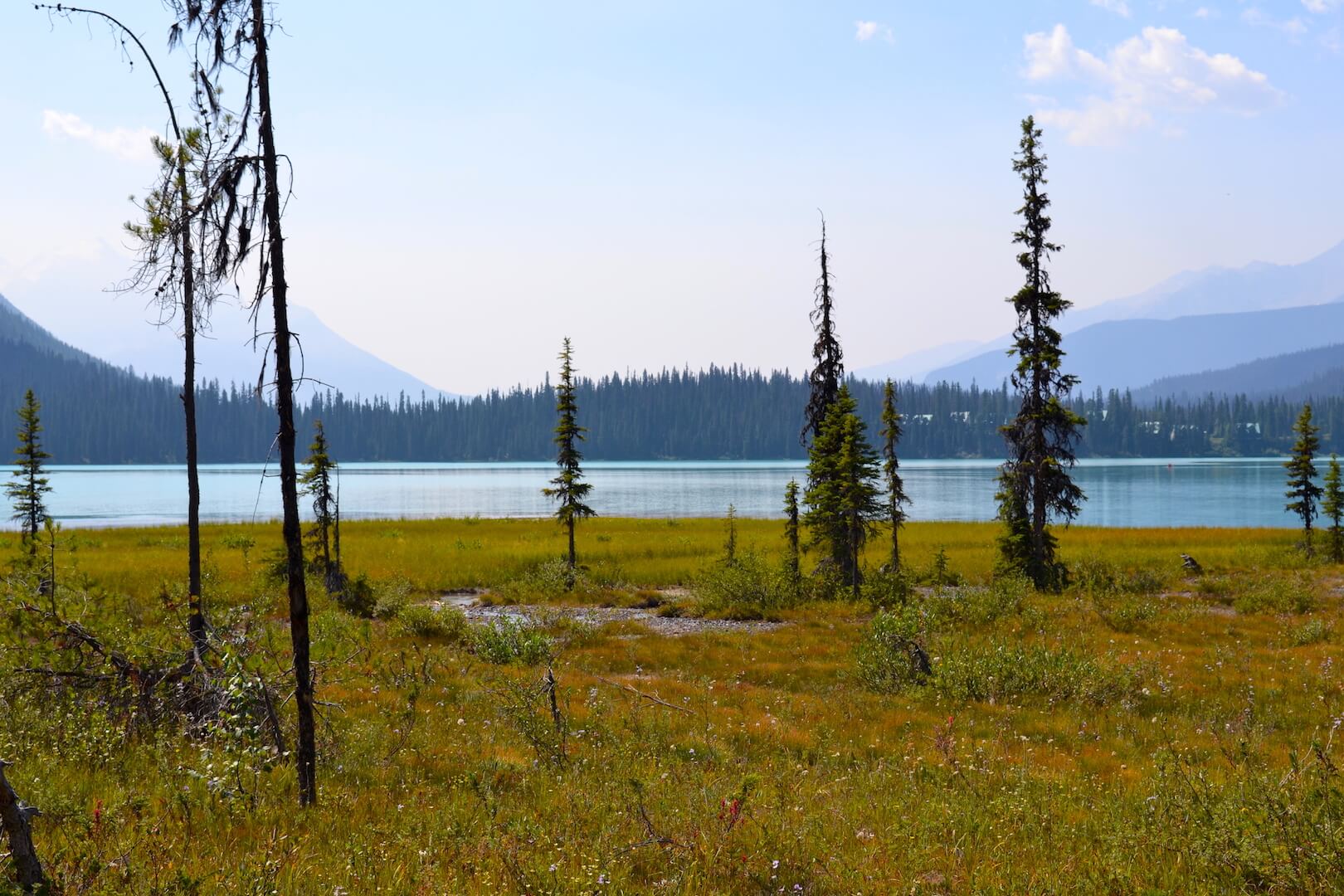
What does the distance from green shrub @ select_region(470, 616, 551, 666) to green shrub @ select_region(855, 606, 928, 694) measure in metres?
6.23

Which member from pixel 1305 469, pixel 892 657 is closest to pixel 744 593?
pixel 892 657

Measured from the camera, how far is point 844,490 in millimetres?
25812

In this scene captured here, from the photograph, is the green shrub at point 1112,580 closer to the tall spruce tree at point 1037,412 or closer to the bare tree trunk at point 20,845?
the tall spruce tree at point 1037,412

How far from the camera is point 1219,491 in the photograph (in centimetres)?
9612

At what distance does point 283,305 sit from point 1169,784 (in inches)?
363

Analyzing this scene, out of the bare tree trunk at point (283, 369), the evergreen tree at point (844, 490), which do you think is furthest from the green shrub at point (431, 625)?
the bare tree trunk at point (283, 369)

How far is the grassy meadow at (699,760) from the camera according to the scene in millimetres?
5836

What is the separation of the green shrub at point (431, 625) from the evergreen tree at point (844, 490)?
12.1 m

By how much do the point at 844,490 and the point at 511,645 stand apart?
12645 millimetres

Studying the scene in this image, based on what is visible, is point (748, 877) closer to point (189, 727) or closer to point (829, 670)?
point (189, 727)

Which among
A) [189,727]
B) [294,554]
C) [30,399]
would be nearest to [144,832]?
[294,554]

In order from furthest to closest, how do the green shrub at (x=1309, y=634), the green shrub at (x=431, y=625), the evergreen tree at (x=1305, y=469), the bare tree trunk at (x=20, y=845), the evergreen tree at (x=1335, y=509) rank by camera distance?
the evergreen tree at (x=1305, y=469)
the evergreen tree at (x=1335, y=509)
the green shrub at (x=431, y=625)
the green shrub at (x=1309, y=634)
the bare tree trunk at (x=20, y=845)

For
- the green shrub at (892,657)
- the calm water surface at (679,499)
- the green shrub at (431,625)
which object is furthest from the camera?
the calm water surface at (679,499)

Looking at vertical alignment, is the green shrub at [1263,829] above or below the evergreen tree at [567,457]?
below
